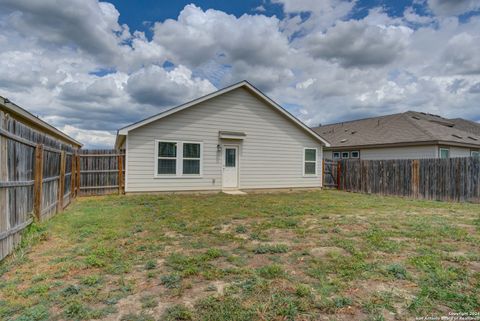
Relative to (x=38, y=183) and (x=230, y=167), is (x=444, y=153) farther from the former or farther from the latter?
(x=38, y=183)

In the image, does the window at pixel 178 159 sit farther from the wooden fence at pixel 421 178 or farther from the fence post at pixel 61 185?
the wooden fence at pixel 421 178

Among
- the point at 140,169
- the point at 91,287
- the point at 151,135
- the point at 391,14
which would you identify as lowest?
the point at 91,287

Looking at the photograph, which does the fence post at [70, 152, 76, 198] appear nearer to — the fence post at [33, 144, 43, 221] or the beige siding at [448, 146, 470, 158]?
the fence post at [33, 144, 43, 221]

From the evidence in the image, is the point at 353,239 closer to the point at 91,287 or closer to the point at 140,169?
the point at 91,287

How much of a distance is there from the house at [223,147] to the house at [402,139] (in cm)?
473

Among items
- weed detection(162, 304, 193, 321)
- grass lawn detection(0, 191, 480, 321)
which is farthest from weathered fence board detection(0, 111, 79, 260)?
weed detection(162, 304, 193, 321)

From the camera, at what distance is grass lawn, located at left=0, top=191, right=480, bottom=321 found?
2650 mm

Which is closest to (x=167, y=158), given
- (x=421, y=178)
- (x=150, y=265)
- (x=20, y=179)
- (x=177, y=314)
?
(x=20, y=179)

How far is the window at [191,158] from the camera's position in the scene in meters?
12.0

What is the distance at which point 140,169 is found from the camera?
11.4 metres

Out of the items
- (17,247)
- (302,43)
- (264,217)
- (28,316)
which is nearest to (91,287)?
(28,316)

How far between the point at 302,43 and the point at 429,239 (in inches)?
502

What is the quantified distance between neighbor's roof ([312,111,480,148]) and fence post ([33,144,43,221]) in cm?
1632

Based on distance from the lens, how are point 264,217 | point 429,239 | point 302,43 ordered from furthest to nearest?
point 302,43 < point 264,217 < point 429,239
